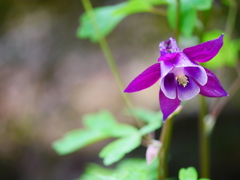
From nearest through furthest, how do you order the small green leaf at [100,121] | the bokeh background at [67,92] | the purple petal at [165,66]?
the purple petal at [165,66]
the small green leaf at [100,121]
the bokeh background at [67,92]

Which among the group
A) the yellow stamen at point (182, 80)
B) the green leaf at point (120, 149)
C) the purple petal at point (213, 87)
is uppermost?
the yellow stamen at point (182, 80)

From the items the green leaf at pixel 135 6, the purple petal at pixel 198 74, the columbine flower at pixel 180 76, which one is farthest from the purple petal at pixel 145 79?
the green leaf at pixel 135 6

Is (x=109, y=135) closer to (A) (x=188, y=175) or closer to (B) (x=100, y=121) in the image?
(B) (x=100, y=121)

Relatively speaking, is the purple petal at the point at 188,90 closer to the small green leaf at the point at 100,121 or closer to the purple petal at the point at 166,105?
the purple petal at the point at 166,105

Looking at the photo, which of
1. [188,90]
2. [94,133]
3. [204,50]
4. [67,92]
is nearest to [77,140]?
[94,133]

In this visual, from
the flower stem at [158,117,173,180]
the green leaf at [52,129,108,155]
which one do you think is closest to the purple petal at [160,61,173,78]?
the flower stem at [158,117,173,180]

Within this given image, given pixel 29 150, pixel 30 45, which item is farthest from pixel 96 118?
pixel 30 45

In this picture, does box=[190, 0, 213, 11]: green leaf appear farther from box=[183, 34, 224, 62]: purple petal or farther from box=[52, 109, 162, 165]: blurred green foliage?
box=[52, 109, 162, 165]: blurred green foliage
